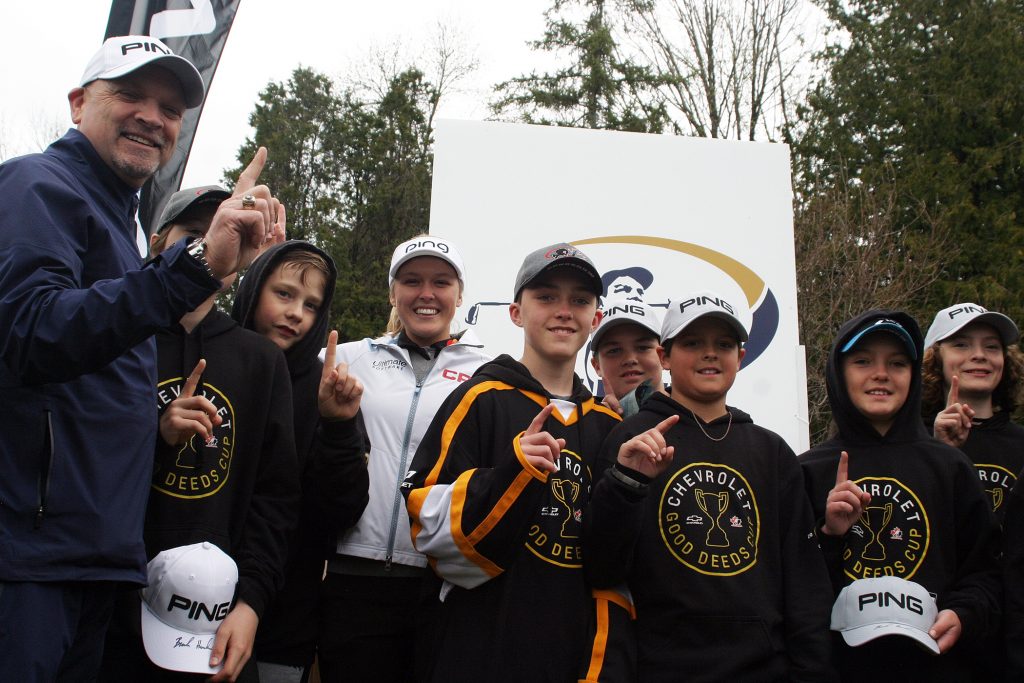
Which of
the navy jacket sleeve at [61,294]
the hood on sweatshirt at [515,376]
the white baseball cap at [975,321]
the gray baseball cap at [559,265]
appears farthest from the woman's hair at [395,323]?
the white baseball cap at [975,321]

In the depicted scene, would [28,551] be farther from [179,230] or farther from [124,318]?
[179,230]

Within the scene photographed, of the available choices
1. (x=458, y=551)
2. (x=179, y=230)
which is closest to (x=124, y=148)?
(x=179, y=230)

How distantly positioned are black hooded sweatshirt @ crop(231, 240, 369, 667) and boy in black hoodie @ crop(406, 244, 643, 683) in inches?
10.9

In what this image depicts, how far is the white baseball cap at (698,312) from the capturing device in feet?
8.91

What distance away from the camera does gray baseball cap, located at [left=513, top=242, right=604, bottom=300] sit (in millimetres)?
2729

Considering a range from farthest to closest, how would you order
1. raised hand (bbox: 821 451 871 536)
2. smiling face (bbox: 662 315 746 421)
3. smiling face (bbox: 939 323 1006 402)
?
smiling face (bbox: 939 323 1006 402) → smiling face (bbox: 662 315 746 421) → raised hand (bbox: 821 451 871 536)

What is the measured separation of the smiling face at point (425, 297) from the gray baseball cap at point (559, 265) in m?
0.42

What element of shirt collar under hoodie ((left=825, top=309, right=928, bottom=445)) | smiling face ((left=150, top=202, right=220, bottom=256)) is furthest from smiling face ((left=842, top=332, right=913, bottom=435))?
smiling face ((left=150, top=202, right=220, bottom=256))

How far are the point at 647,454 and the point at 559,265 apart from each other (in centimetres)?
76

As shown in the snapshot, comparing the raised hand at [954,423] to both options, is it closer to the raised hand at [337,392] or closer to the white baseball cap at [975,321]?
the white baseball cap at [975,321]

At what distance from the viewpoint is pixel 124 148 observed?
88.4 inches

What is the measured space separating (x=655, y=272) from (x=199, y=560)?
16.5ft

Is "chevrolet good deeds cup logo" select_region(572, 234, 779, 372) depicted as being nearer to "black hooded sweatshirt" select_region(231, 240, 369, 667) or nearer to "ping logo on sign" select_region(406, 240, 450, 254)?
"ping logo on sign" select_region(406, 240, 450, 254)

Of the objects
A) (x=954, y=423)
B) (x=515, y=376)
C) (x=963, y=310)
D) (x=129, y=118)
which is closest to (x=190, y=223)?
(x=129, y=118)
